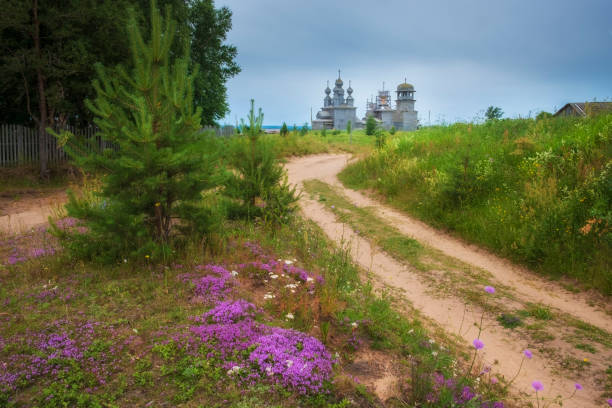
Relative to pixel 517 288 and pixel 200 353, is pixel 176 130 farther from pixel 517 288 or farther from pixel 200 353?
pixel 517 288

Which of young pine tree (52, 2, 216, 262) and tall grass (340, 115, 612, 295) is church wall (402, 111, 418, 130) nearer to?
tall grass (340, 115, 612, 295)

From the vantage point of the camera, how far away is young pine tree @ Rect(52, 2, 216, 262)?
5.14 metres

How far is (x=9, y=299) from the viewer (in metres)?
4.79

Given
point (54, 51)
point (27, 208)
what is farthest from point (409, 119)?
point (27, 208)

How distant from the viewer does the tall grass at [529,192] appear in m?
7.25

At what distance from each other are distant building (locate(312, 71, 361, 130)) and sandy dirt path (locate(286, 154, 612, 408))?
69447 millimetres

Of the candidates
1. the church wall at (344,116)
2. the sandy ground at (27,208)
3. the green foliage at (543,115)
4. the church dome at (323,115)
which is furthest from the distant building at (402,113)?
the sandy ground at (27,208)

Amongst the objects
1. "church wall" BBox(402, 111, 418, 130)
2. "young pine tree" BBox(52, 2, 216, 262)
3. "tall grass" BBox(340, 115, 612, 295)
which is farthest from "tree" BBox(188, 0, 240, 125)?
"church wall" BBox(402, 111, 418, 130)

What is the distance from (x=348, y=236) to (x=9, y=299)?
6.82 metres

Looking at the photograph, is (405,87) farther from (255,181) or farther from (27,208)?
(255,181)

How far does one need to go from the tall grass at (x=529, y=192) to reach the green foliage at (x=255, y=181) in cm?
452

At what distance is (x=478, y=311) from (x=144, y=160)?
17.7 ft

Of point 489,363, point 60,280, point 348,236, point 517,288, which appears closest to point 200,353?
point 60,280

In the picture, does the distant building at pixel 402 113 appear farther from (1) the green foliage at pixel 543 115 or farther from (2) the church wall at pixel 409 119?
(1) the green foliage at pixel 543 115
